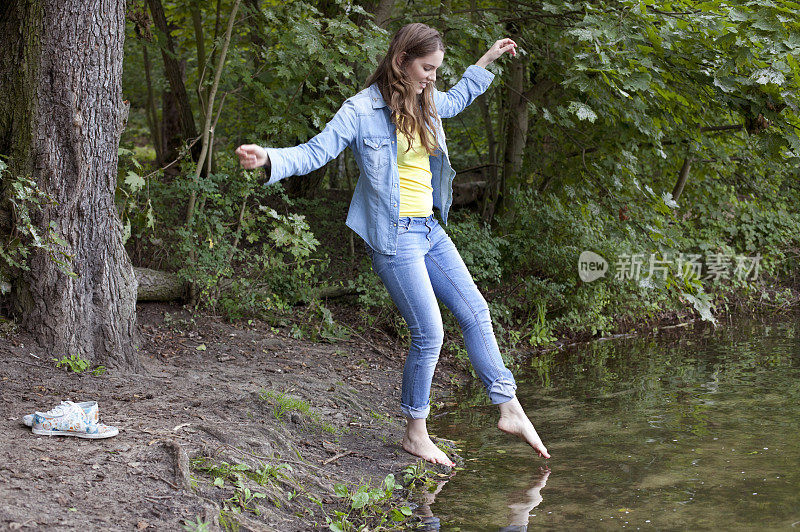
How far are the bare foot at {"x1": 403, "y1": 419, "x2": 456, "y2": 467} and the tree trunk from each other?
2090 mm

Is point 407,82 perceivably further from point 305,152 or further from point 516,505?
point 516,505

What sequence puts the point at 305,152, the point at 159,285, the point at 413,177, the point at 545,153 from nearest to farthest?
1. the point at 305,152
2. the point at 413,177
3. the point at 159,285
4. the point at 545,153

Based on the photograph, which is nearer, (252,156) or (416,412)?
(252,156)

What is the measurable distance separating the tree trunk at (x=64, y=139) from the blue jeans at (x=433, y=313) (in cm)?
213

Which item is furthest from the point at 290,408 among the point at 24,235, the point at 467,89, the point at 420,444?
the point at 467,89

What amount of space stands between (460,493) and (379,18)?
597 centimetres

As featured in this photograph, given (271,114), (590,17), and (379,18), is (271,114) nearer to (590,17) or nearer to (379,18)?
(379,18)

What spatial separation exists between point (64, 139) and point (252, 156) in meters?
2.26

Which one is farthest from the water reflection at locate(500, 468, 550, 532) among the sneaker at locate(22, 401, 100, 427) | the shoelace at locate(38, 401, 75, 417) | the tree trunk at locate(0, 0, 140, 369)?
the tree trunk at locate(0, 0, 140, 369)

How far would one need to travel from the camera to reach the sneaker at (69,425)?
3.54 meters

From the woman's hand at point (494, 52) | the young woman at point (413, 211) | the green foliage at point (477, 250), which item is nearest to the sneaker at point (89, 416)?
the young woman at point (413, 211)

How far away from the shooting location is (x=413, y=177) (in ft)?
13.0

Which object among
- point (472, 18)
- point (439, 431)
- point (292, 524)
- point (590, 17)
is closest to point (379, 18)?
point (472, 18)

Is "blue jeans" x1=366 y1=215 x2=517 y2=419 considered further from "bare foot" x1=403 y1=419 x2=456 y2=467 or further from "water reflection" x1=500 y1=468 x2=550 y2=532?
"water reflection" x1=500 y1=468 x2=550 y2=532
